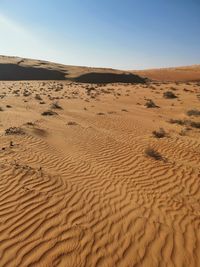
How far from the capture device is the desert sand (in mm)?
4746

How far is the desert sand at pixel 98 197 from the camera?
4.75 meters

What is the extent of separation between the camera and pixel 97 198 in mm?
6535

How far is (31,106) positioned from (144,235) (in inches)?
632

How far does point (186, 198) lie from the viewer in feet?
22.5

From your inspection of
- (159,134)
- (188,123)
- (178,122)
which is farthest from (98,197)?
(178,122)

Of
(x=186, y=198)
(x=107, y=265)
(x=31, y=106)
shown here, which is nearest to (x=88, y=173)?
(x=186, y=198)

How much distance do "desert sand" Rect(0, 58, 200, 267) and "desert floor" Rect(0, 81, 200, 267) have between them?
18mm

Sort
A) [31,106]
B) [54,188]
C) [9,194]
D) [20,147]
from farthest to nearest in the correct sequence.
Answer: [31,106] → [20,147] → [54,188] → [9,194]

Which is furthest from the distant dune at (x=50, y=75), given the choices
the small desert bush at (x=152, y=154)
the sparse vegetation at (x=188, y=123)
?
the small desert bush at (x=152, y=154)

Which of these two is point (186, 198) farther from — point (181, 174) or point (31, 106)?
point (31, 106)

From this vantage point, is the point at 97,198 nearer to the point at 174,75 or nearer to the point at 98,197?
the point at 98,197

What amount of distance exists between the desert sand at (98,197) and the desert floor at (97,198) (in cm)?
2

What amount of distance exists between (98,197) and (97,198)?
6 centimetres

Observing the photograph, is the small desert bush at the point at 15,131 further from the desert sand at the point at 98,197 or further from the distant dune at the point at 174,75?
the distant dune at the point at 174,75
